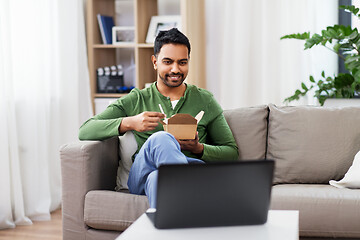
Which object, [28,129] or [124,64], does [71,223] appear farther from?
[124,64]

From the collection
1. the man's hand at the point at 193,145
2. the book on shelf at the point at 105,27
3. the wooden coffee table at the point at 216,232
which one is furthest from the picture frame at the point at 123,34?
the wooden coffee table at the point at 216,232

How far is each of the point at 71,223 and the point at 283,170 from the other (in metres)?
0.99

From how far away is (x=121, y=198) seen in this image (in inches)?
90.7

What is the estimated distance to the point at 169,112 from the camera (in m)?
2.51

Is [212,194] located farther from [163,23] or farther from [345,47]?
[163,23]

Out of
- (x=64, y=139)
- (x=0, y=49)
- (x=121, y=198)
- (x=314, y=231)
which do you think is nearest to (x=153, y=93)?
(x=121, y=198)

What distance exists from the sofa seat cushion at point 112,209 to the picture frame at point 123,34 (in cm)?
188

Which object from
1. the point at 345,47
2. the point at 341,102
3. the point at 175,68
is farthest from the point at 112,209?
the point at 345,47

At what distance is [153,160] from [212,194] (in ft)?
2.63

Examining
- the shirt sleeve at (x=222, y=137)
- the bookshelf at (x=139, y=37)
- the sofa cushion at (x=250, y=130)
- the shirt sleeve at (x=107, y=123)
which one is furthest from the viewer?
the bookshelf at (x=139, y=37)

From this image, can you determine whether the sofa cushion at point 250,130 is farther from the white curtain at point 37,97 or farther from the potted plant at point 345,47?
the white curtain at point 37,97

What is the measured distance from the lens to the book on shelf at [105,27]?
4.01 metres

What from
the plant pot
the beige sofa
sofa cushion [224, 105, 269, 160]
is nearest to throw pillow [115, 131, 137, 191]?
the beige sofa

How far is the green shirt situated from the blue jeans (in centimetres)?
26
